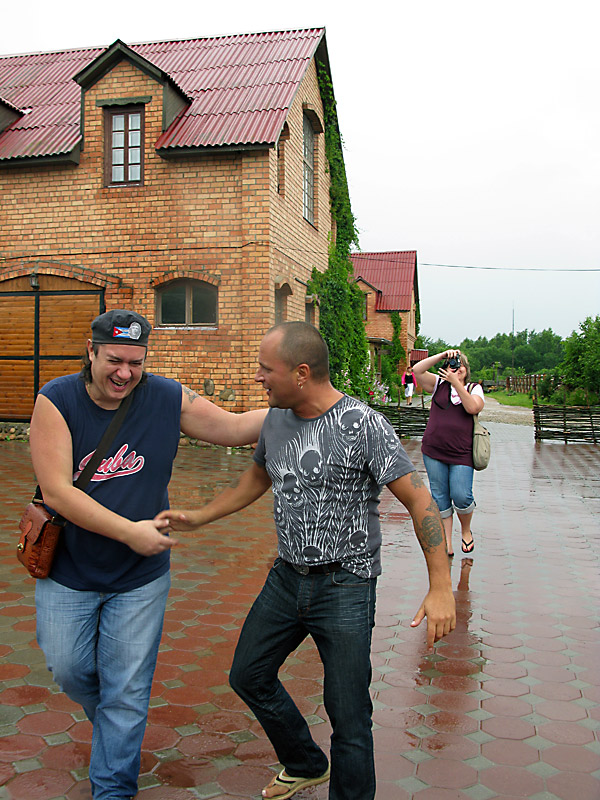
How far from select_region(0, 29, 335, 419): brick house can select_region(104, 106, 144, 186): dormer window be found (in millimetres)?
24

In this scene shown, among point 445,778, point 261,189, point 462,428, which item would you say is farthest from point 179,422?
point 261,189

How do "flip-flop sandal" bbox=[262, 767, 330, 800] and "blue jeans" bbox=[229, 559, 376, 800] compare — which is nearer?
"blue jeans" bbox=[229, 559, 376, 800]

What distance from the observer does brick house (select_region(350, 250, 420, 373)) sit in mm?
43344

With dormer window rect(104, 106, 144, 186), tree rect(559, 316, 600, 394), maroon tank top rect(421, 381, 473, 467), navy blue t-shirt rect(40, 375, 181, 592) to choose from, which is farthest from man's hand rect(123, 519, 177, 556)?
tree rect(559, 316, 600, 394)

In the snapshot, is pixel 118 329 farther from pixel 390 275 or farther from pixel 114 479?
pixel 390 275

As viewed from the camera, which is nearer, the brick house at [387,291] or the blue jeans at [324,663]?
the blue jeans at [324,663]

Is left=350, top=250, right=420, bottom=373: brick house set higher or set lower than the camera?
higher

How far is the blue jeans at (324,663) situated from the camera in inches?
101

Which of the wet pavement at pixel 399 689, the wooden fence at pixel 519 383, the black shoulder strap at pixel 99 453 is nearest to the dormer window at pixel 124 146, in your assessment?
the wet pavement at pixel 399 689

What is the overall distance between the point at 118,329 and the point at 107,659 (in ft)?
4.04

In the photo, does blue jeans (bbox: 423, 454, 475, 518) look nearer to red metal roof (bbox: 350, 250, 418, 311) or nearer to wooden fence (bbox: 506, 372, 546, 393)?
red metal roof (bbox: 350, 250, 418, 311)

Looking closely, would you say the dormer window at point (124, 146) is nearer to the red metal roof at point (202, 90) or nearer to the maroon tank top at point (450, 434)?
the red metal roof at point (202, 90)

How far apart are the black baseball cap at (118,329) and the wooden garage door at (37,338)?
41.7ft

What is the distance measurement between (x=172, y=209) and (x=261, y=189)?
73.4 inches
